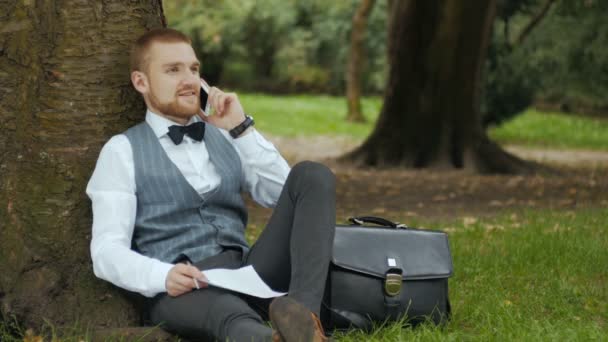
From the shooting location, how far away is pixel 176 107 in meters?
3.95

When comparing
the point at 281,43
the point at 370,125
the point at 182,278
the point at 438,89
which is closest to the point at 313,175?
the point at 182,278

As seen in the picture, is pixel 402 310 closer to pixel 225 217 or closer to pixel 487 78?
pixel 225 217

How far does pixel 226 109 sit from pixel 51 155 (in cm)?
77

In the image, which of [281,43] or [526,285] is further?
[281,43]

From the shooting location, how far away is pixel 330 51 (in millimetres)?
36438

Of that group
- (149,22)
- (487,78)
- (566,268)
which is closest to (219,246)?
(149,22)

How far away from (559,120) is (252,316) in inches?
933

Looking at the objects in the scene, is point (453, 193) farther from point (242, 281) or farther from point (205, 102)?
point (242, 281)

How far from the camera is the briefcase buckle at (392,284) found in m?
3.88

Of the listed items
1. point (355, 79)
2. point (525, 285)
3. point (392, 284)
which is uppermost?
point (392, 284)

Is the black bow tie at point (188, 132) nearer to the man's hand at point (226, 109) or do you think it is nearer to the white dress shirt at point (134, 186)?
the white dress shirt at point (134, 186)

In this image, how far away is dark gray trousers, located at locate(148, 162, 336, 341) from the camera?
11.8 feet

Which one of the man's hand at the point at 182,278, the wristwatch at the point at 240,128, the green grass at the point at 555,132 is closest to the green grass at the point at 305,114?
the green grass at the point at 555,132

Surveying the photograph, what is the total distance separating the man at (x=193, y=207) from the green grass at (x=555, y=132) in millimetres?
16121
